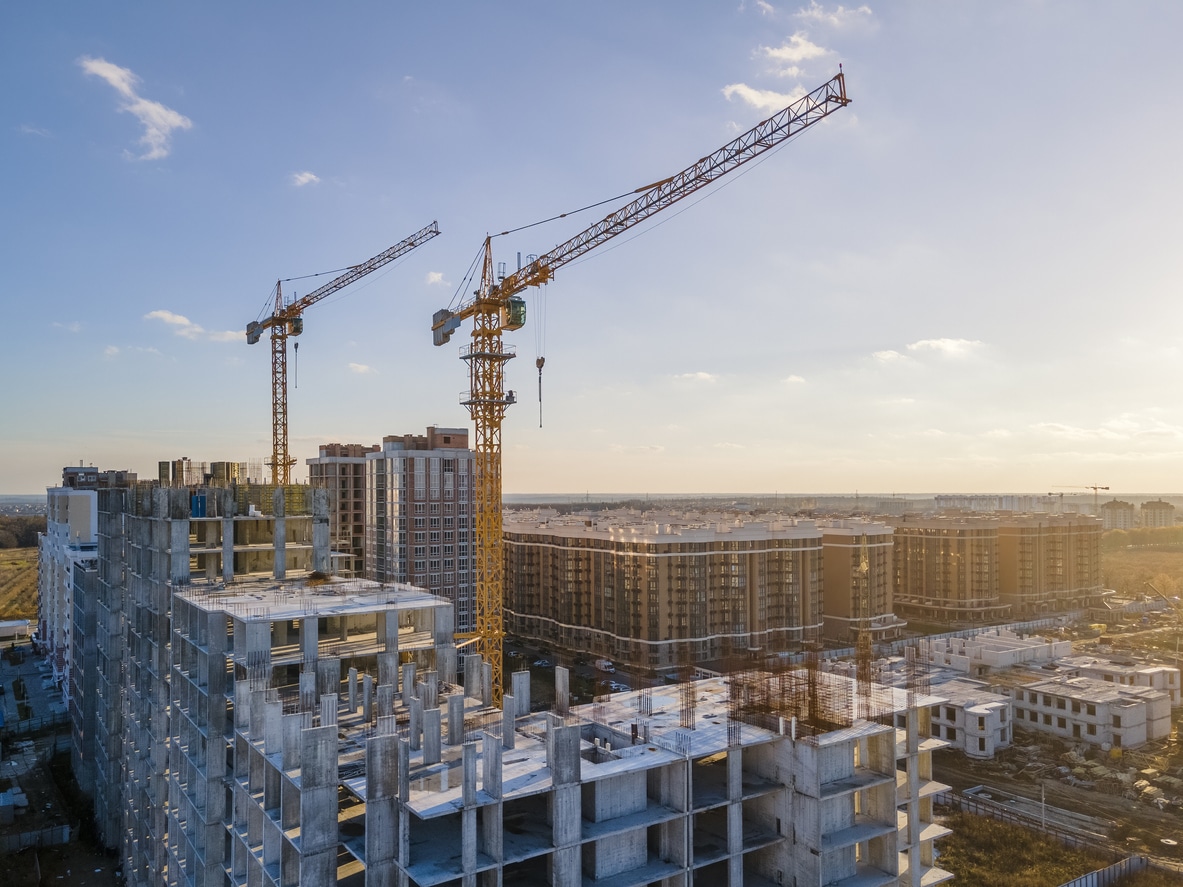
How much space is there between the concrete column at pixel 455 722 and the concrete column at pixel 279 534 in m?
12.6

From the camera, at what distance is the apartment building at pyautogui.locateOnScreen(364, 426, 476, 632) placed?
58969 millimetres

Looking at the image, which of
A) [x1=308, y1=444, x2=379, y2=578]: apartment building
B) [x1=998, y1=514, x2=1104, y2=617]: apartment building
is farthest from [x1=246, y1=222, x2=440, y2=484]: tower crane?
[x1=998, y1=514, x2=1104, y2=617]: apartment building

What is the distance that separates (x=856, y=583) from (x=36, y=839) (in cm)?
6103

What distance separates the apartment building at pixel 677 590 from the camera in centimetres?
6006

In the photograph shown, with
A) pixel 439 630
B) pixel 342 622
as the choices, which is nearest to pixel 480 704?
pixel 439 630

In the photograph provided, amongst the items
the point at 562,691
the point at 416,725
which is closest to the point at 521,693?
the point at 562,691

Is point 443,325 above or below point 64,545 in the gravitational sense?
above

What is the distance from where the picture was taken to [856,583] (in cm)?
7150

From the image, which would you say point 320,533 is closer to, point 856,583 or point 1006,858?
point 1006,858

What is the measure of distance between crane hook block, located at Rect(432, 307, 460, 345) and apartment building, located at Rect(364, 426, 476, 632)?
41.7ft

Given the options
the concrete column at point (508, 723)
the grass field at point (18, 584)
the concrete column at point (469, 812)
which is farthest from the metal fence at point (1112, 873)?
the grass field at point (18, 584)

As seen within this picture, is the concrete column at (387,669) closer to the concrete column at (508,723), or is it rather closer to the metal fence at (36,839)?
the concrete column at (508,723)

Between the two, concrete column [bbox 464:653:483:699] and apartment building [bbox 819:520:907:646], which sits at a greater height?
concrete column [bbox 464:653:483:699]

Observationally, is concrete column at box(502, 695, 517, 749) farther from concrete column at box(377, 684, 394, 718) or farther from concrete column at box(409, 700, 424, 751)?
concrete column at box(377, 684, 394, 718)
